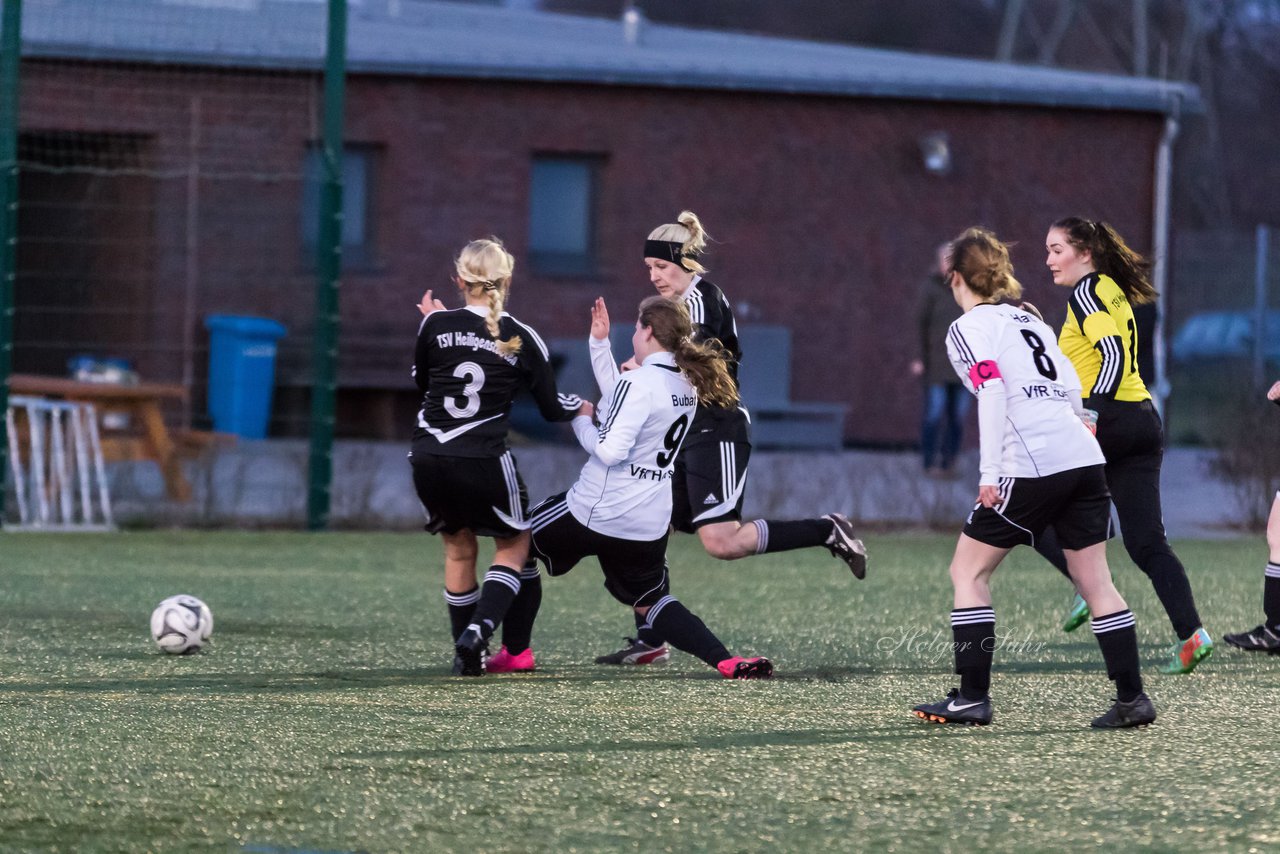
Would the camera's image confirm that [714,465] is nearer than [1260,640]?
Yes

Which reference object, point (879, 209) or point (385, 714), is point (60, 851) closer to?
point (385, 714)

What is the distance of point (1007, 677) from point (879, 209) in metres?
14.1

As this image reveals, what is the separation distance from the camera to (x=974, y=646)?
6121 millimetres

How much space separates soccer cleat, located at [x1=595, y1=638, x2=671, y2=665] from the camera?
7543mm

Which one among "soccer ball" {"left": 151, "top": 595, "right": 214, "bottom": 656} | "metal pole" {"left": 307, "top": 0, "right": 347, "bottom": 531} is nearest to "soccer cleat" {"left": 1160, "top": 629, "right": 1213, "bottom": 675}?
"soccer ball" {"left": 151, "top": 595, "right": 214, "bottom": 656}

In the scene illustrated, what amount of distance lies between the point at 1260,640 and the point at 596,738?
329 centimetres

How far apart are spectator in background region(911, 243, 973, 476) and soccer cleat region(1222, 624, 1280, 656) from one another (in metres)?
8.56

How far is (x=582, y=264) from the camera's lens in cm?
2080

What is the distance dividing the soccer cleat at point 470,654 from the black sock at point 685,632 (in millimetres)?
628

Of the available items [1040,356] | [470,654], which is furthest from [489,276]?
[1040,356]

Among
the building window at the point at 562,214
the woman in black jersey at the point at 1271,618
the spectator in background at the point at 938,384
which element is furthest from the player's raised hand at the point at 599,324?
the building window at the point at 562,214

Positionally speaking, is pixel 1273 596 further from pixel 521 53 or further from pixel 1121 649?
pixel 521 53

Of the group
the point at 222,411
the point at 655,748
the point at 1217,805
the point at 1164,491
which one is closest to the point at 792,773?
the point at 655,748

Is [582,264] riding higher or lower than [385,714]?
higher
